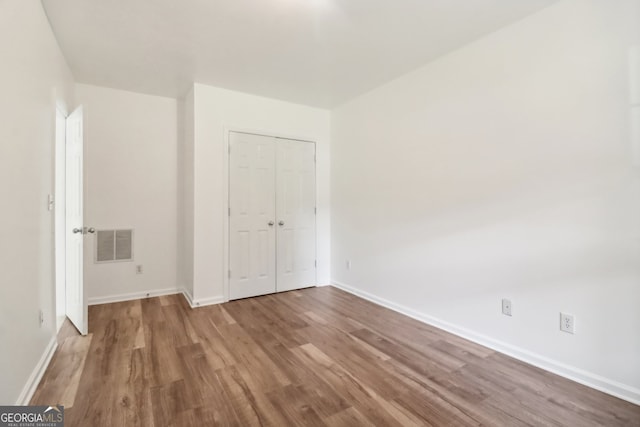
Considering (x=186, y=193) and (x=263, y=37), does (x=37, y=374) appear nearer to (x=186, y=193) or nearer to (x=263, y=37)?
(x=186, y=193)

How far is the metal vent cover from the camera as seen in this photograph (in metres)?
3.57

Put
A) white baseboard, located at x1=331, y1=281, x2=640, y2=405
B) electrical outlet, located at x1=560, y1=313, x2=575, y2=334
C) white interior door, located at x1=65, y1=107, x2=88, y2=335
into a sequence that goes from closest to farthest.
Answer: white baseboard, located at x1=331, y1=281, x2=640, y2=405, electrical outlet, located at x1=560, y1=313, x2=575, y2=334, white interior door, located at x1=65, y1=107, x2=88, y2=335

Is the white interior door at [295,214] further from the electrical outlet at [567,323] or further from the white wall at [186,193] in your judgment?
the electrical outlet at [567,323]

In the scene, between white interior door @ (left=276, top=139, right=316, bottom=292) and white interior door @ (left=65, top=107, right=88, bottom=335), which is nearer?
white interior door @ (left=65, top=107, right=88, bottom=335)

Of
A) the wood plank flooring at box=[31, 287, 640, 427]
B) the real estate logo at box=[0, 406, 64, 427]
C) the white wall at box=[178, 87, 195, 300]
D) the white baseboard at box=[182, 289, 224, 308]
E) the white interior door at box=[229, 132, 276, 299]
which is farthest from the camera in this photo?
the white interior door at box=[229, 132, 276, 299]

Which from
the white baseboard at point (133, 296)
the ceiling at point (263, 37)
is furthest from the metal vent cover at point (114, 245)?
the ceiling at point (263, 37)

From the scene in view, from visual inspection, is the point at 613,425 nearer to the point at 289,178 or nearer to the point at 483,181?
the point at 483,181

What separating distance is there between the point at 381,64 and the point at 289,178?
178cm

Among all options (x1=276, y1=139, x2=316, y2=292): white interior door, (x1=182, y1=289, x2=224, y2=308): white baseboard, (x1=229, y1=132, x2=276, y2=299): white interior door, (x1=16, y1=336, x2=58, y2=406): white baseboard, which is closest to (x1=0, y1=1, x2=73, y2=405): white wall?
(x1=16, y1=336, x2=58, y2=406): white baseboard

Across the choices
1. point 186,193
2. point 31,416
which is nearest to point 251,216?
point 186,193

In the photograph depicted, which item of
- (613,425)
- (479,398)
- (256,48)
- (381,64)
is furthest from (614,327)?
(256,48)

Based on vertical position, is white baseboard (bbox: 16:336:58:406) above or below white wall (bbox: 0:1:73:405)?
below

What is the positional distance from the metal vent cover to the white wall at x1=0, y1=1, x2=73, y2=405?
129cm

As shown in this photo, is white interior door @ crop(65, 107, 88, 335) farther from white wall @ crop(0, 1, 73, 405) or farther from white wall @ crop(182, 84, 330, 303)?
white wall @ crop(182, 84, 330, 303)
